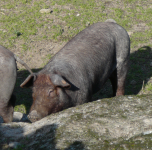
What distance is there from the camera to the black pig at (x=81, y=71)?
4359 mm

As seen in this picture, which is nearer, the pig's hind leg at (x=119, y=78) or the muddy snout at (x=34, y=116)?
the muddy snout at (x=34, y=116)

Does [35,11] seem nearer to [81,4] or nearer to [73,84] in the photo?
[81,4]

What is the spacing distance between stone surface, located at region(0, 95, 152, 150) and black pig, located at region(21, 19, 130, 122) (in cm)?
113

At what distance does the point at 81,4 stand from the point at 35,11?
78.1 inches

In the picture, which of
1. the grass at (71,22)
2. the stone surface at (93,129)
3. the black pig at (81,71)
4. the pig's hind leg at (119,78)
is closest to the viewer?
the stone surface at (93,129)

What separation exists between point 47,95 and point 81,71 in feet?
3.30

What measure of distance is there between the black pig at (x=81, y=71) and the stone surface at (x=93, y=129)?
44.3 inches

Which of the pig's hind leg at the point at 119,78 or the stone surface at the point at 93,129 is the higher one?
the stone surface at the point at 93,129

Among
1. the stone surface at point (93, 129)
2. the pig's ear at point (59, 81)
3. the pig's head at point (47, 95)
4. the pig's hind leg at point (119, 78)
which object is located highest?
the stone surface at point (93, 129)

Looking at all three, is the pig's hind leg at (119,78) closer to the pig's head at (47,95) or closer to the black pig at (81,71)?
the black pig at (81,71)

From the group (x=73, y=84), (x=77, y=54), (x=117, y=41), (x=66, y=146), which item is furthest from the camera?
(x=117, y=41)

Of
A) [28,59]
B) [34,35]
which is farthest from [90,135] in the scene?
[34,35]

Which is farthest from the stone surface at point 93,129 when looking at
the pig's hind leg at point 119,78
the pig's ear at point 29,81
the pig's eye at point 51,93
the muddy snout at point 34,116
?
the pig's hind leg at point 119,78

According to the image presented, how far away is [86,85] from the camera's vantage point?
506 centimetres
